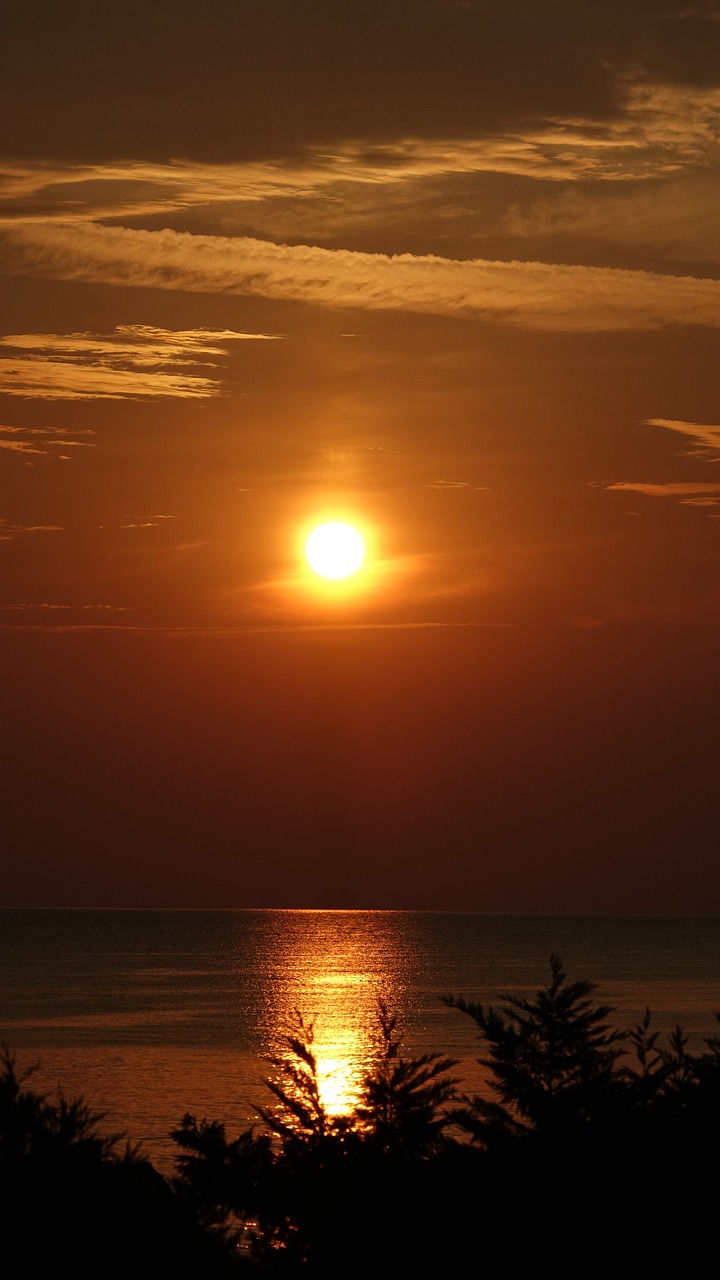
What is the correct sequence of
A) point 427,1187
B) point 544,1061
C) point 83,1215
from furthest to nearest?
point 544,1061, point 83,1215, point 427,1187

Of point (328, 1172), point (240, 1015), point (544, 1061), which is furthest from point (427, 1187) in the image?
point (240, 1015)

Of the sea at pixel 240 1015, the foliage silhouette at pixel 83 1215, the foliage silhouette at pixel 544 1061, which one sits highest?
the sea at pixel 240 1015

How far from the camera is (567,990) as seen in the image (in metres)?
21.2

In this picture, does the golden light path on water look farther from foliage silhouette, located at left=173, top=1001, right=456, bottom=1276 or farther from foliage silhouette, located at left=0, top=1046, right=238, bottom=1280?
foliage silhouette, located at left=0, top=1046, right=238, bottom=1280

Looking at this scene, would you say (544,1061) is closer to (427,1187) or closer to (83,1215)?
(427,1187)

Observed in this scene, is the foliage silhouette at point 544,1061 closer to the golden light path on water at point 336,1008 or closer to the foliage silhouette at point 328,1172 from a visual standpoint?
the foliage silhouette at point 328,1172

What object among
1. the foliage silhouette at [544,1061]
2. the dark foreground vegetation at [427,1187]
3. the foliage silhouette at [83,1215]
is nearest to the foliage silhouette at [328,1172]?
the dark foreground vegetation at [427,1187]

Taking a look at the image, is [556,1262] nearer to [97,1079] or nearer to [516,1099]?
[516,1099]

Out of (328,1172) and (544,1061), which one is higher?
(544,1061)

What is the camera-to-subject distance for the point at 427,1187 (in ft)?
60.4

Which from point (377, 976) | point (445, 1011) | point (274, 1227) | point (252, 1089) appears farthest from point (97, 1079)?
point (377, 976)

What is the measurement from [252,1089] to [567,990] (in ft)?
175

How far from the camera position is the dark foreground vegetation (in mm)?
17547

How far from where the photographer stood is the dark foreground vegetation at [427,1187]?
17.5 meters
